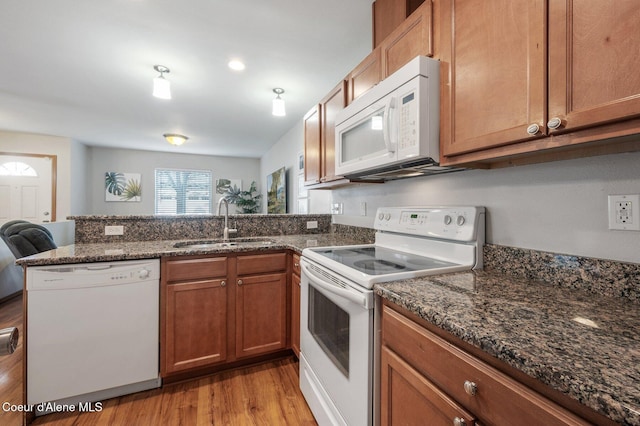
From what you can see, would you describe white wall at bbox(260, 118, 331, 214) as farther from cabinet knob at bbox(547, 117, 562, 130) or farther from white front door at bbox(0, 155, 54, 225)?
white front door at bbox(0, 155, 54, 225)

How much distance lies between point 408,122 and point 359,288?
721mm

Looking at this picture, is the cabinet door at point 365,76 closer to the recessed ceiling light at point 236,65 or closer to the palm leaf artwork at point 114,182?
the recessed ceiling light at point 236,65

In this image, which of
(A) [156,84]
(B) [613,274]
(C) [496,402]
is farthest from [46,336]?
(B) [613,274]

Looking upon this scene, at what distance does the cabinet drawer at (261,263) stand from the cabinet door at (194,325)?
17 centimetres

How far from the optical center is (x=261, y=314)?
1972 millimetres

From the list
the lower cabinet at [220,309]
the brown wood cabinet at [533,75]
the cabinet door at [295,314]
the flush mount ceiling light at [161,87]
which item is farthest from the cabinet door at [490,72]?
the flush mount ceiling light at [161,87]

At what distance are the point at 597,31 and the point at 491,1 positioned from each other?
0.38 meters

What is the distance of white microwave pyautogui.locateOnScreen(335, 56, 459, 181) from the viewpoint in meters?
1.14

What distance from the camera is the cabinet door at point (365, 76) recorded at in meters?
1.56

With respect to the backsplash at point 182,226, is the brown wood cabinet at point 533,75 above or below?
above

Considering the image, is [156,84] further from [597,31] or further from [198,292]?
[597,31]

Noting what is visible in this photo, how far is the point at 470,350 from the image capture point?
0.67 metres

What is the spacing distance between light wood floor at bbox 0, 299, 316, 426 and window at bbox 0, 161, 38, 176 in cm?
402

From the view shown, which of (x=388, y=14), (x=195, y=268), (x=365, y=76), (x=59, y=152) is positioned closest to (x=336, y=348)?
(x=195, y=268)
